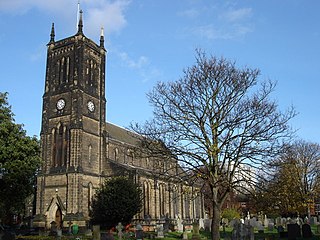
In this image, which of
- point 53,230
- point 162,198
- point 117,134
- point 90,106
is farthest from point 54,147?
point 162,198

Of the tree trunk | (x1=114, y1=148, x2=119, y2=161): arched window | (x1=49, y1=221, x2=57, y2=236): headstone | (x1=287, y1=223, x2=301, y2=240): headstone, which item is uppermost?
(x1=114, y1=148, x2=119, y2=161): arched window

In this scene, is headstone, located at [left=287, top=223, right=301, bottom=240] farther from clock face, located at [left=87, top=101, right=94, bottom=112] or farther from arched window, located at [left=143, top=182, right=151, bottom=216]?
clock face, located at [left=87, top=101, right=94, bottom=112]

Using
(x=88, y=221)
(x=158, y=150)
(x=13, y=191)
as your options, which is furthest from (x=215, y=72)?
(x=88, y=221)

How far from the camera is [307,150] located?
43562 mm

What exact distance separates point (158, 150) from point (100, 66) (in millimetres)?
33616

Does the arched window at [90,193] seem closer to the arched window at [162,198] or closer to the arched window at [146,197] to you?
the arched window at [146,197]

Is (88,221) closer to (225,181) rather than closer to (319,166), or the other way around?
(225,181)

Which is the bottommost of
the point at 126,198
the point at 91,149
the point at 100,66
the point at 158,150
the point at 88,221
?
the point at 88,221

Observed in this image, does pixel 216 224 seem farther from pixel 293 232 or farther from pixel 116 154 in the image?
pixel 116 154

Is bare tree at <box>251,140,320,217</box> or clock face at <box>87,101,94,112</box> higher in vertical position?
clock face at <box>87,101,94,112</box>

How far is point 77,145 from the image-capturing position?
135ft

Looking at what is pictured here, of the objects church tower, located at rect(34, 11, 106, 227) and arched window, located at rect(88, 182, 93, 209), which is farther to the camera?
arched window, located at rect(88, 182, 93, 209)

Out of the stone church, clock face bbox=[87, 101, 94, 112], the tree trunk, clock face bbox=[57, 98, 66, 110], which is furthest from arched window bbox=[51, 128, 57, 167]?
the tree trunk

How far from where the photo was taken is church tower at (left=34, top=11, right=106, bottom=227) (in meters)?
39.9
